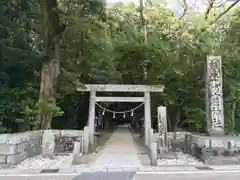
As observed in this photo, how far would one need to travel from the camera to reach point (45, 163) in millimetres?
11234

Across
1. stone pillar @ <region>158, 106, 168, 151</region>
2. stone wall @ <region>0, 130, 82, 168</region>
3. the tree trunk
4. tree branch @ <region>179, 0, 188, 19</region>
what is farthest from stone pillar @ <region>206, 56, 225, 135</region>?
tree branch @ <region>179, 0, 188, 19</region>

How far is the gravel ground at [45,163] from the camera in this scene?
1046 cm

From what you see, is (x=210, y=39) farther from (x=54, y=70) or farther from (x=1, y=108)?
(x=1, y=108)

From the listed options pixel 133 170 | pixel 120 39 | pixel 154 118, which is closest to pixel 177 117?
pixel 154 118

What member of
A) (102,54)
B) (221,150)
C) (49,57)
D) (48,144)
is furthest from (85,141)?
(221,150)

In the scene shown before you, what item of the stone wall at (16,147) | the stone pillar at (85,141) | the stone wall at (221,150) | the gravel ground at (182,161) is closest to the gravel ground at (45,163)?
the stone wall at (16,147)

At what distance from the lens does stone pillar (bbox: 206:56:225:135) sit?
39.3 ft

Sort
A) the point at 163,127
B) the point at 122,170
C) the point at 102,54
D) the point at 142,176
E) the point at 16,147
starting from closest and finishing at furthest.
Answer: the point at 142,176
the point at 122,170
the point at 16,147
the point at 163,127
the point at 102,54

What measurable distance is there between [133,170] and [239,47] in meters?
10.1

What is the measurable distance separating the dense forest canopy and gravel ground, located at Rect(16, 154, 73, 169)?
234 cm

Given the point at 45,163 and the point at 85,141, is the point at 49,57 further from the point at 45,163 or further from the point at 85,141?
the point at 45,163

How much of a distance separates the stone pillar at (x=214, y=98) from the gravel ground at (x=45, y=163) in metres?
5.29

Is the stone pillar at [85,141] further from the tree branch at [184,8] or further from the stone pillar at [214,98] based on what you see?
the tree branch at [184,8]

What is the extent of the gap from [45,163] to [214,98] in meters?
6.46
